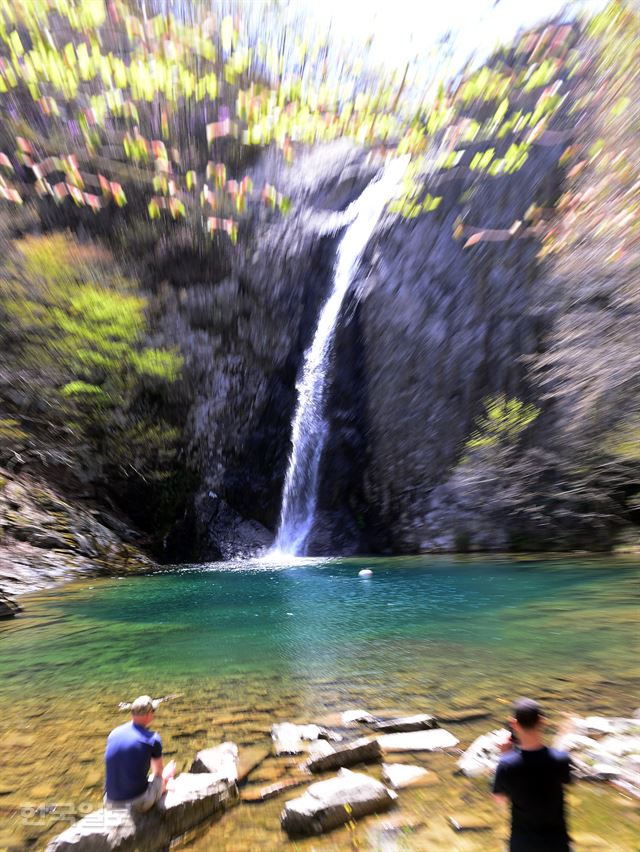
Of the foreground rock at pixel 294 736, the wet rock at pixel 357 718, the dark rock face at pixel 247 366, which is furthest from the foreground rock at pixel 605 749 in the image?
the dark rock face at pixel 247 366

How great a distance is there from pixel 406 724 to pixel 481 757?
89 cm

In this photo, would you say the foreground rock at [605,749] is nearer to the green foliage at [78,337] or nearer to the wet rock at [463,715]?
the wet rock at [463,715]

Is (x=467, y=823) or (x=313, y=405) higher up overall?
(x=313, y=405)

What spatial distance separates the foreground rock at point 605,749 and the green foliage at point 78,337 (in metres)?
16.7

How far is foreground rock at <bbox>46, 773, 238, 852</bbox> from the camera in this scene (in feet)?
8.79

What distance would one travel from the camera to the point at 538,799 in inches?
87.8

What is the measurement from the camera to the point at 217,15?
5.26 m

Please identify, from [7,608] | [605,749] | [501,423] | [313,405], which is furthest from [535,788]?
[313,405]

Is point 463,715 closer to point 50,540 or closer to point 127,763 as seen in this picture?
point 127,763

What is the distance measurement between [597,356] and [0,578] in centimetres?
1848

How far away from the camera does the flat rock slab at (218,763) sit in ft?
11.9

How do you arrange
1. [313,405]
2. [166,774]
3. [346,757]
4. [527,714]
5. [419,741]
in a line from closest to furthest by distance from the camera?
[527,714], [166,774], [346,757], [419,741], [313,405]

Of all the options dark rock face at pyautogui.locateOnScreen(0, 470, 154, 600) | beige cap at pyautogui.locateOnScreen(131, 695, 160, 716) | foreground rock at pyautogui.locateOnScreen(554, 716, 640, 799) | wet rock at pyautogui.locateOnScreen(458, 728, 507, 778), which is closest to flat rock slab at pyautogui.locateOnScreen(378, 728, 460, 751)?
wet rock at pyautogui.locateOnScreen(458, 728, 507, 778)

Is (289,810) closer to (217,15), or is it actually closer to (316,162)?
(217,15)
